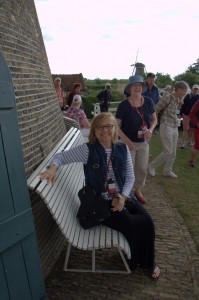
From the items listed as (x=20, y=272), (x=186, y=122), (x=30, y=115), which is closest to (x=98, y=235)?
(x=20, y=272)

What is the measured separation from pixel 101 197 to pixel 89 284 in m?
0.91

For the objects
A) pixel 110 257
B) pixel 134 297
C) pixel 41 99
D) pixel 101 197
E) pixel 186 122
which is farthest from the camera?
pixel 186 122

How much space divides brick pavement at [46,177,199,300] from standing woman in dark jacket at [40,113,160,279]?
17cm

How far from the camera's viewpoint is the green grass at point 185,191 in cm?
541

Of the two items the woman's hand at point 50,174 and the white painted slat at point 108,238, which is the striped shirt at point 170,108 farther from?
Answer: the woman's hand at point 50,174

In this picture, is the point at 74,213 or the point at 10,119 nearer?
the point at 10,119

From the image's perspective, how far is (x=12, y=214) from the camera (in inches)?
104

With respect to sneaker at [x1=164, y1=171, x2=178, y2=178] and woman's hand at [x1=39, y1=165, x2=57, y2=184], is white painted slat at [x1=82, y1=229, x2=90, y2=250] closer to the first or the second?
woman's hand at [x1=39, y1=165, x2=57, y2=184]

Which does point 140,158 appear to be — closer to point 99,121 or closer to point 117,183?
point 117,183

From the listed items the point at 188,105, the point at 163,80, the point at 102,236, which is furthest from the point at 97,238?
the point at 163,80

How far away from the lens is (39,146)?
392cm

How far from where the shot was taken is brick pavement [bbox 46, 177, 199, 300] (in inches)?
138

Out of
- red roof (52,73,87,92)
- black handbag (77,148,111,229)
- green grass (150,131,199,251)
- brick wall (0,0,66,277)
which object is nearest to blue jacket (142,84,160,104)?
green grass (150,131,199,251)

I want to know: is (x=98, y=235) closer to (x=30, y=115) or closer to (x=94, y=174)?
(x=94, y=174)
